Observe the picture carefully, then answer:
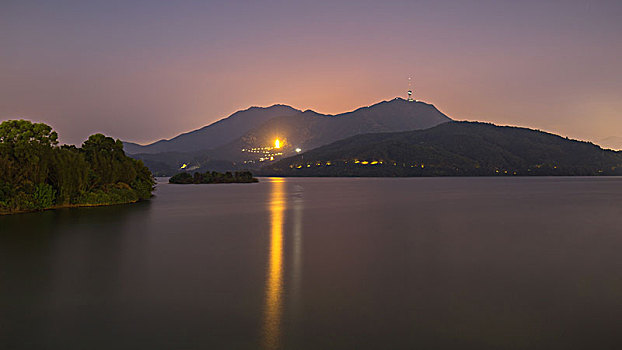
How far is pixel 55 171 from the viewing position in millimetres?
42000

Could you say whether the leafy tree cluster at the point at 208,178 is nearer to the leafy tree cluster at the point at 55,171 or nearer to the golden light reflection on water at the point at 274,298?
the leafy tree cluster at the point at 55,171

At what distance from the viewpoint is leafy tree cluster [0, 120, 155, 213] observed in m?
38.4

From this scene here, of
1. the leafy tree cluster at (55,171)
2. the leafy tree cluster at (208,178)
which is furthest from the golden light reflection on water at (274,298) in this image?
the leafy tree cluster at (208,178)

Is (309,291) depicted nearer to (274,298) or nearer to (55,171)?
(274,298)

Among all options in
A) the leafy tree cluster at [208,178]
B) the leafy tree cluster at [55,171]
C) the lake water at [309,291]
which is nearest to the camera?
the lake water at [309,291]

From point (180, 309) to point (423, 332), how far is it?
678cm

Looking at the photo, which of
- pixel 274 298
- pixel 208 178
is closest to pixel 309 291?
pixel 274 298

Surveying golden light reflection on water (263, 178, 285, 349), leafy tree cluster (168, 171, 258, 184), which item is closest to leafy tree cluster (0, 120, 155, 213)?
golden light reflection on water (263, 178, 285, 349)

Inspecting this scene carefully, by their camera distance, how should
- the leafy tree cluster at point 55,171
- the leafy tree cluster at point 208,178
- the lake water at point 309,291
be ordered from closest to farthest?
the lake water at point 309,291 → the leafy tree cluster at point 55,171 → the leafy tree cluster at point 208,178

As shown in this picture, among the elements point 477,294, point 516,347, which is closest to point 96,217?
point 477,294

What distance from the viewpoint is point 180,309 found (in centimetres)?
1171

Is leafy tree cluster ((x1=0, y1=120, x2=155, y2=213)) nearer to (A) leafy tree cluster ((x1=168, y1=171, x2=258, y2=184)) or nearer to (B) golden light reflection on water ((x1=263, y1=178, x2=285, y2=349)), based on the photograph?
(B) golden light reflection on water ((x1=263, y1=178, x2=285, y2=349))

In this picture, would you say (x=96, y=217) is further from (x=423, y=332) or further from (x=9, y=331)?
(x=423, y=332)

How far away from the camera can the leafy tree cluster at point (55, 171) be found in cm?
3838
